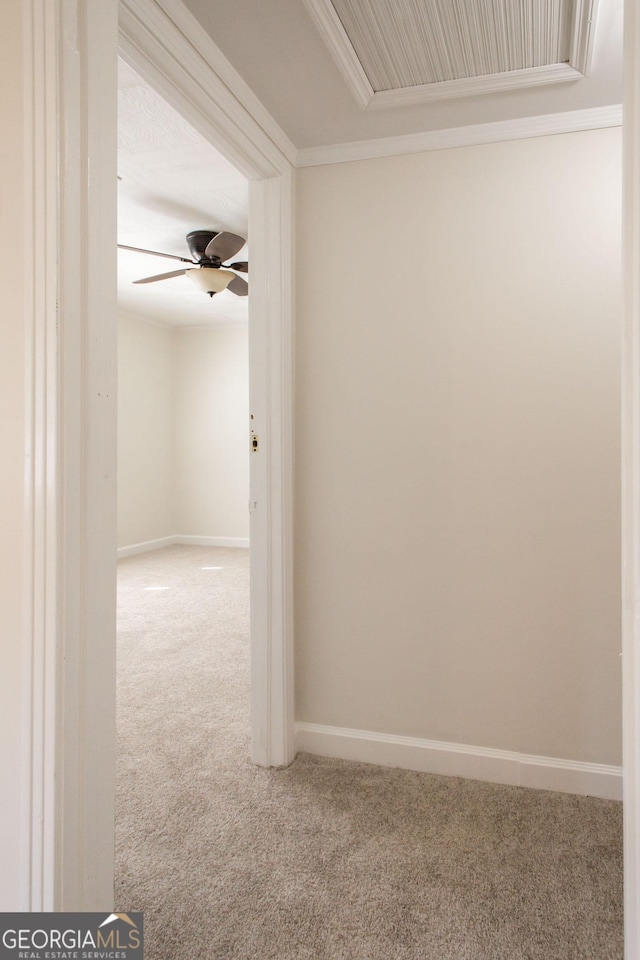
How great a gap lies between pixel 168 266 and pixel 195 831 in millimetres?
4244

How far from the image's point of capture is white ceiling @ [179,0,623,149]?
1554 mm

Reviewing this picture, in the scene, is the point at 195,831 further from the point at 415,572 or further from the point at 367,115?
the point at 367,115

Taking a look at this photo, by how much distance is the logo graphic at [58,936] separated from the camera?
3.49 ft

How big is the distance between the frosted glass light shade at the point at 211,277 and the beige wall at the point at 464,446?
1.70 metres

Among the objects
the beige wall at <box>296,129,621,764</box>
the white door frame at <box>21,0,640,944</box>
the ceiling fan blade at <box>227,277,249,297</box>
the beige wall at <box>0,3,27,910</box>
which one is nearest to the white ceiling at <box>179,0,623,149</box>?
the beige wall at <box>296,129,621,764</box>

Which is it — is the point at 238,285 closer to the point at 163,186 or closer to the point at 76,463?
the point at 163,186

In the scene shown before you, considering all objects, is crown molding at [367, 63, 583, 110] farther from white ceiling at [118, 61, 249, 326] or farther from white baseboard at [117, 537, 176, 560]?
white baseboard at [117, 537, 176, 560]

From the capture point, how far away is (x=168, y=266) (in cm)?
489

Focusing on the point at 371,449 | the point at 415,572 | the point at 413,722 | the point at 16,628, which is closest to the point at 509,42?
the point at 371,449

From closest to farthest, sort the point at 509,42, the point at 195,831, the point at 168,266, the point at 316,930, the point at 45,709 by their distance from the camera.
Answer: the point at 45,709 < the point at 316,930 < the point at 509,42 < the point at 195,831 < the point at 168,266

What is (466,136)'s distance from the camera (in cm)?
216

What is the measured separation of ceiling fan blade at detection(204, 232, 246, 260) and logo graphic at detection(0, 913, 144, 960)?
10.3 feet

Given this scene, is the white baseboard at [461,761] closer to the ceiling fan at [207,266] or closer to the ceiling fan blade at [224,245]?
the ceiling fan blade at [224,245]

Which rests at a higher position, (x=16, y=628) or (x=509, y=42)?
(x=509, y=42)
